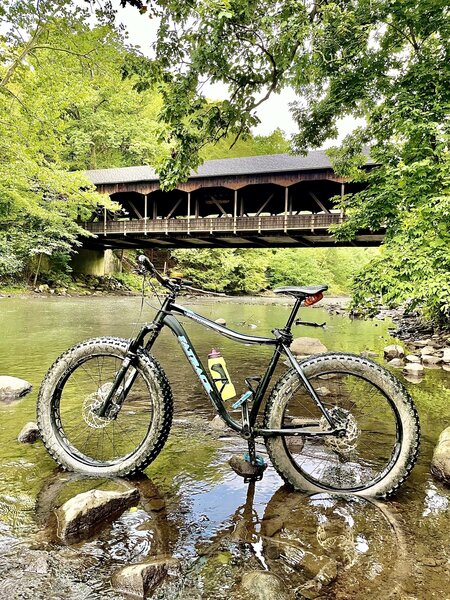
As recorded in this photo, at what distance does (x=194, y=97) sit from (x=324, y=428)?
5718mm

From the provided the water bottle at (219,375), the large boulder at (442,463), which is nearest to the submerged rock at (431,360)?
the large boulder at (442,463)

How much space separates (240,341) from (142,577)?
1329 millimetres

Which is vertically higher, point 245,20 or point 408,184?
point 245,20

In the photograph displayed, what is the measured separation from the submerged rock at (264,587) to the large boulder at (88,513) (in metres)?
0.71

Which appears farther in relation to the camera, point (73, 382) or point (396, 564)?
point (73, 382)

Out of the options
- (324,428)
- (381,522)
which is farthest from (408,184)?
(381,522)

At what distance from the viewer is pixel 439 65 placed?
6.86 m

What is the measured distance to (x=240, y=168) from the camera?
25.1 m

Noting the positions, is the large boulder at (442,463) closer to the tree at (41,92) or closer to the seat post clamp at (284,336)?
the seat post clamp at (284,336)

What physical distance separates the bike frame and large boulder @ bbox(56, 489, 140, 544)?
648 millimetres

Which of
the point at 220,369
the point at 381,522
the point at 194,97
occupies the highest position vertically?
the point at 194,97

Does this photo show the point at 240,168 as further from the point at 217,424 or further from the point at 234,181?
the point at 217,424

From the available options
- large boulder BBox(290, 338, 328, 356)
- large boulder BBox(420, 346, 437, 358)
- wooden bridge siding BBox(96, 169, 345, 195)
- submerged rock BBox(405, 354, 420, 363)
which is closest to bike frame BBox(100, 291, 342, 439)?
large boulder BBox(290, 338, 328, 356)

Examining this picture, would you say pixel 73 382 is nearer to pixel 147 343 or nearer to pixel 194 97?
pixel 147 343
